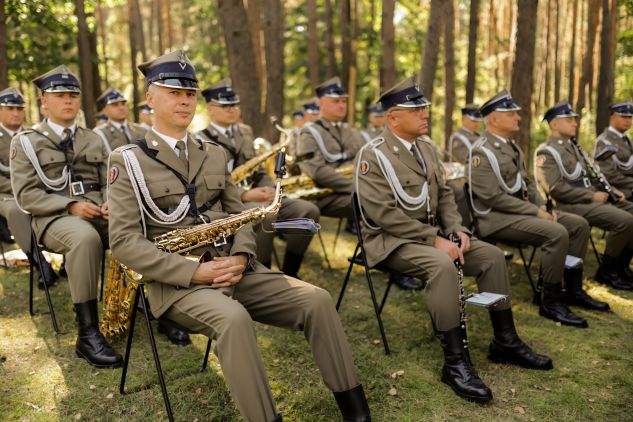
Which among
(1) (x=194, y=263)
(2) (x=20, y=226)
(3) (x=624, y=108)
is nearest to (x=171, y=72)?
(1) (x=194, y=263)

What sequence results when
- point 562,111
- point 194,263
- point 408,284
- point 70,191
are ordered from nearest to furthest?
point 194,263 < point 70,191 < point 408,284 < point 562,111

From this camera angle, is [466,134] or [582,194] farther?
[466,134]

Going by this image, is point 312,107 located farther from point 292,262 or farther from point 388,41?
point 292,262

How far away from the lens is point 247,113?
334 inches

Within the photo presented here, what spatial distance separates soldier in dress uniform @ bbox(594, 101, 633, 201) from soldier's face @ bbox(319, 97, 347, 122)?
10.9ft

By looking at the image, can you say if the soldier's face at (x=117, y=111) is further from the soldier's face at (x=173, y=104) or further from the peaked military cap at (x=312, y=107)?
the soldier's face at (x=173, y=104)

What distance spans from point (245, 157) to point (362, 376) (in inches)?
124

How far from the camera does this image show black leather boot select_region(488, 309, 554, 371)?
4.00 metres

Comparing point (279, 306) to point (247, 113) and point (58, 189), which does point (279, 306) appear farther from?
point (247, 113)

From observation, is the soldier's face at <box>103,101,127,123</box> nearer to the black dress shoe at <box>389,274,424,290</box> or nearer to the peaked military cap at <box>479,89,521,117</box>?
the black dress shoe at <box>389,274,424,290</box>

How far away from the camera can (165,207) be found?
3.30 m

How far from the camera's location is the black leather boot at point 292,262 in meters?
5.89

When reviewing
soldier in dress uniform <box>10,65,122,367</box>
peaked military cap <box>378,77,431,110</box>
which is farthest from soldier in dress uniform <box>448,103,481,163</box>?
soldier in dress uniform <box>10,65,122,367</box>

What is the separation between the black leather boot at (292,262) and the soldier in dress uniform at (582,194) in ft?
9.64
